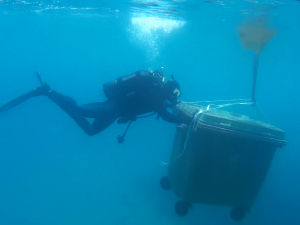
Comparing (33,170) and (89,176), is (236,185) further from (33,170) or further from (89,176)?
(33,170)

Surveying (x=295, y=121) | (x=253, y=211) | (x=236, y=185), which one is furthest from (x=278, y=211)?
(x=295, y=121)

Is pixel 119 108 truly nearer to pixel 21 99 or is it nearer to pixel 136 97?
pixel 136 97

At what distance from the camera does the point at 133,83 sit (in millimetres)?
4594

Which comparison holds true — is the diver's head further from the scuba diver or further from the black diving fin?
the black diving fin

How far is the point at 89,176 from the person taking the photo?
1421cm

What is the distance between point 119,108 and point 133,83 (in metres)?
0.72

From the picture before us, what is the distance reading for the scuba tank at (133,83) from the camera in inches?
178

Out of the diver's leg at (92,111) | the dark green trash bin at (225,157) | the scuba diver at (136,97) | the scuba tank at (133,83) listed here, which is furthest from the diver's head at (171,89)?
the diver's leg at (92,111)

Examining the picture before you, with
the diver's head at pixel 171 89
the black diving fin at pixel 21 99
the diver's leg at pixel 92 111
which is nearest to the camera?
the diver's head at pixel 171 89

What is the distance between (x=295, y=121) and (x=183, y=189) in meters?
33.7

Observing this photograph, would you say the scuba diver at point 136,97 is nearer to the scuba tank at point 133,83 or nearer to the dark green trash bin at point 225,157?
the scuba tank at point 133,83

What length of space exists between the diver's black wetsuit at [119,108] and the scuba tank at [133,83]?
8 centimetres

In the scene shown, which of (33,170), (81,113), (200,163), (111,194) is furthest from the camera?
(33,170)

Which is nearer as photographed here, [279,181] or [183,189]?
[183,189]
